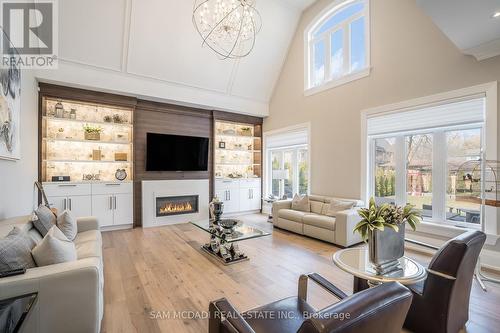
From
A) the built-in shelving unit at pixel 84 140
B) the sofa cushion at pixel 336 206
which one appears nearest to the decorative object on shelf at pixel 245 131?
the built-in shelving unit at pixel 84 140

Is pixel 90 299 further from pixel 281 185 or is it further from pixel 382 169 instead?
pixel 281 185

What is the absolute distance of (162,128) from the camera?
591 cm

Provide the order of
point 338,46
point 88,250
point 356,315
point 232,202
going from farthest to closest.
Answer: point 232,202, point 338,46, point 88,250, point 356,315

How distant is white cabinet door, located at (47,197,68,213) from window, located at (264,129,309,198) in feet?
15.7

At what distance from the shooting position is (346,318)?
76cm

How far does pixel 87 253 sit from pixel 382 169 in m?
4.77

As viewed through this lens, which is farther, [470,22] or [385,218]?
[470,22]

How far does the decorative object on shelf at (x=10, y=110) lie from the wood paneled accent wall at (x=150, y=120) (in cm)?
150

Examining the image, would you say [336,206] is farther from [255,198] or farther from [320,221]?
[255,198]

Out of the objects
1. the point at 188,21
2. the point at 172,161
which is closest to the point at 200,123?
the point at 172,161

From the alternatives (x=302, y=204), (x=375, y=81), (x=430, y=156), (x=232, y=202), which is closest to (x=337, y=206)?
(x=302, y=204)

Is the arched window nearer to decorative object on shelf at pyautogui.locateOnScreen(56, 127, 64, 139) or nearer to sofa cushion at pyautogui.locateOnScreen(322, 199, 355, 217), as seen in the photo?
sofa cushion at pyautogui.locateOnScreen(322, 199, 355, 217)

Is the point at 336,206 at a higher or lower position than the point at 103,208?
higher

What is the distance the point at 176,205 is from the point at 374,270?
5097 mm
